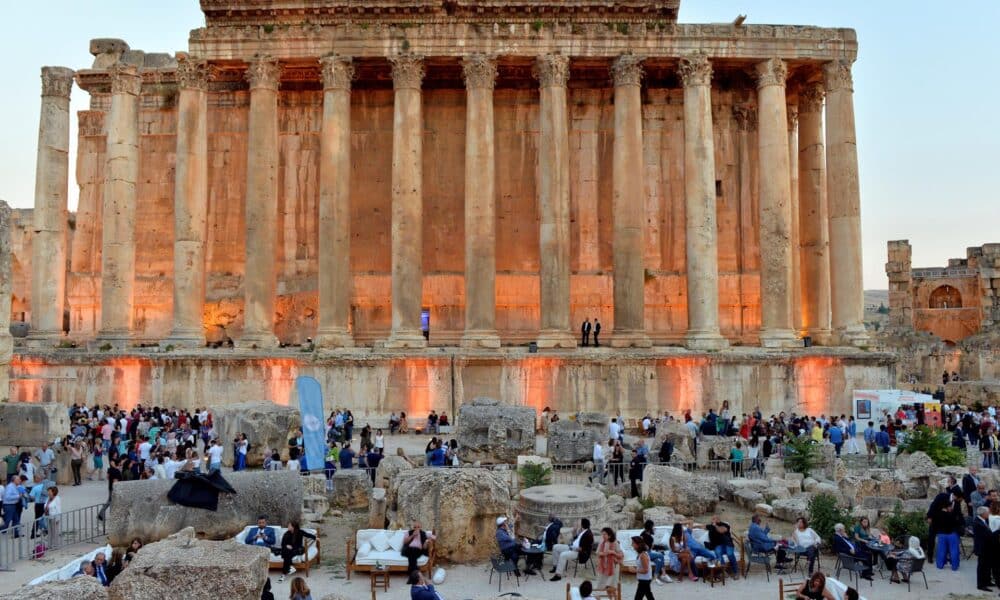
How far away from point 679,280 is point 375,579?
22.7 m

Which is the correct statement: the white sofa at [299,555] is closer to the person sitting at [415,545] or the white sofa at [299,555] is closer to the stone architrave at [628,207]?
the person sitting at [415,545]

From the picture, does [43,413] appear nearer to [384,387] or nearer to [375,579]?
[384,387]

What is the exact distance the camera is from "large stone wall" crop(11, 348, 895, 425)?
984 inches

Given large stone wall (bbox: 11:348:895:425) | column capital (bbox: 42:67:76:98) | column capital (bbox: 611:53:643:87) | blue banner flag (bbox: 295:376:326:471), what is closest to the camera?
blue banner flag (bbox: 295:376:326:471)


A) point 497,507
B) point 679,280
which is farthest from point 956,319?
point 497,507

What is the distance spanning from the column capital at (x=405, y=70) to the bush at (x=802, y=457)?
57.6 feet

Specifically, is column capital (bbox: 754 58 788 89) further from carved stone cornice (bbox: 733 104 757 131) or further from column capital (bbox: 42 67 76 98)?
column capital (bbox: 42 67 76 98)

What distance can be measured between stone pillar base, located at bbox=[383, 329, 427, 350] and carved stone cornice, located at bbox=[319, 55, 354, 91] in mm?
9098

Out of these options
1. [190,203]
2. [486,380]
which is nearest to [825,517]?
[486,380]

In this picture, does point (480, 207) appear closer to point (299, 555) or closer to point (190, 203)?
point (190, 203)

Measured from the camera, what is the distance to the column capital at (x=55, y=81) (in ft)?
93.5

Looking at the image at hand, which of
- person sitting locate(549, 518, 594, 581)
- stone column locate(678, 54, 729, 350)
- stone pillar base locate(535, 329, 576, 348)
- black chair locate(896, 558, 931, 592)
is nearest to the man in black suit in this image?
black chair locate(896, 558, 931, 592)

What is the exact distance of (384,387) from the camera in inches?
984

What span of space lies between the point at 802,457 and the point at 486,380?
1087 cm
